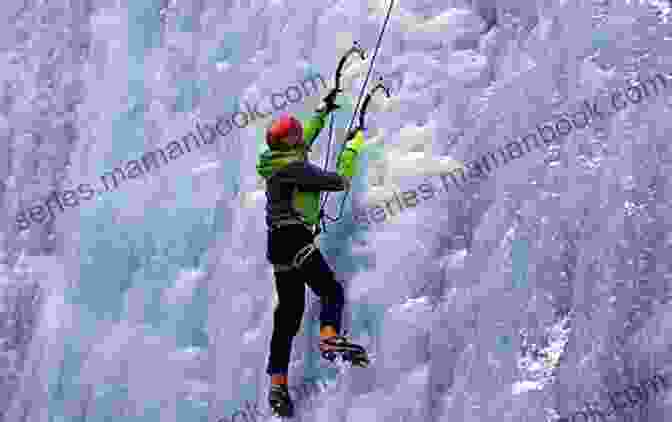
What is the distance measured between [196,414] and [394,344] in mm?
1182

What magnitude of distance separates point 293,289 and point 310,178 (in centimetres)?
49

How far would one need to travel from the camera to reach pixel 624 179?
4195 millimetres

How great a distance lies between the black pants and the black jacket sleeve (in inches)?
7.8

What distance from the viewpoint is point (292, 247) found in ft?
14.7

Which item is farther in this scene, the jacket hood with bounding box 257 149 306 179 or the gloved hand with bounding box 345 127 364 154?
the gloved hand with bounding box 345 127 364 154

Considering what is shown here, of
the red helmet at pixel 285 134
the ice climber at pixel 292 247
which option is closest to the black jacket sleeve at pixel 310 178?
the ice climber at pixel 292 247

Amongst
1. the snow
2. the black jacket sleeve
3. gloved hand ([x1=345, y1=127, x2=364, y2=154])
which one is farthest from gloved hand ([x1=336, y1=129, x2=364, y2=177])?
the snow

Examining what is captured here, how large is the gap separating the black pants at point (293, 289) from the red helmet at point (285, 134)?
1.13 ft

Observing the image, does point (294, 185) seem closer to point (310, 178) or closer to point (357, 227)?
point (310, 178)

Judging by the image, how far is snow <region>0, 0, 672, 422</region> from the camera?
4.17 m

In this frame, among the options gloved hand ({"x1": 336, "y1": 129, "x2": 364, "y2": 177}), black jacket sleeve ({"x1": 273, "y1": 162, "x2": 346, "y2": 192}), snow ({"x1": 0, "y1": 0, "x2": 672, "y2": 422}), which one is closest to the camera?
snow ({"x1": 0, "y1": 0, "x2": 672, "y2": 422})

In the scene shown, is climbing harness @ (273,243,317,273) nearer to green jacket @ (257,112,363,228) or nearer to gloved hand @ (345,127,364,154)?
green jacket @ (257,112,363,228)

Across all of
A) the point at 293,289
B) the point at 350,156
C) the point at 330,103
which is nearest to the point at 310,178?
the point at 350,156

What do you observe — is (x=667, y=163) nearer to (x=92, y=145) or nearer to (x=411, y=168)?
(x=411, y=168)
